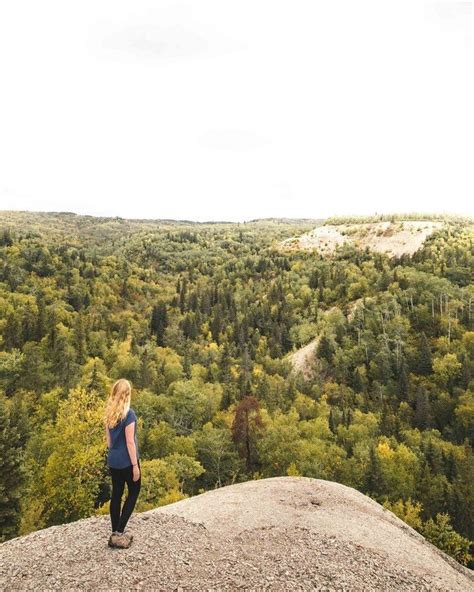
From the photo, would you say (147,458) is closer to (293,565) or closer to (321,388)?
(293,565)

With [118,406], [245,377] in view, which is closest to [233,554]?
[118,406]

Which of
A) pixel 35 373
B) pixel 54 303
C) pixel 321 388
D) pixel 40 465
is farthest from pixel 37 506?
pixel 54 303

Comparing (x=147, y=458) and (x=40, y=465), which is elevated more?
(x=40, y=465)

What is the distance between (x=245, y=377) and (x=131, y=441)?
8931cm

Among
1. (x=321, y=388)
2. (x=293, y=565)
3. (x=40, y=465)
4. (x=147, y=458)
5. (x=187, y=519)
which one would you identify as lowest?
(x=321, y=388)

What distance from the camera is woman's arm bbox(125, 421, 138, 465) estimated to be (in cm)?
970

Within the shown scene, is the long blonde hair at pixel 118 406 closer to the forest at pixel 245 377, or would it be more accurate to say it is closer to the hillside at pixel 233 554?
the hillside at pixel 233 554

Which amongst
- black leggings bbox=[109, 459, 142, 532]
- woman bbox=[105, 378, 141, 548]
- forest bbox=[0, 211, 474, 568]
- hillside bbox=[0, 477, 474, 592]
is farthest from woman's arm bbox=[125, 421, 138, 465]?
forest bbox=[0, 211, 474, 568]

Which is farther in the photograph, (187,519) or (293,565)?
(187,519)

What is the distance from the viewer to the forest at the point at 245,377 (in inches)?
1533

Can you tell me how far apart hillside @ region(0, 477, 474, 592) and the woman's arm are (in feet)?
10.4

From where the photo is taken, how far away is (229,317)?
141375 mm

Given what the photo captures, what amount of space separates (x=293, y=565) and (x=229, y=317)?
5073 inches

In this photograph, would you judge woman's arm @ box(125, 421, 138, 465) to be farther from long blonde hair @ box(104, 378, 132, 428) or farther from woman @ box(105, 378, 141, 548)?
long blonde hair @ box(104, 378, 132, 428)
